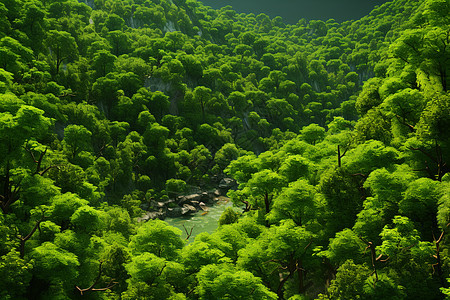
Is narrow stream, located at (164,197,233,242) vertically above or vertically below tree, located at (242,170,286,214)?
below

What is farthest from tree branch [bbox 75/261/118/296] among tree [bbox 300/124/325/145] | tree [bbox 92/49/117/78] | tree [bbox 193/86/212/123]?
tree [bbox 193/86/212/123]

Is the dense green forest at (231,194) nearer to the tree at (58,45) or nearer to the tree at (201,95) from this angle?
the tree at (58,45)

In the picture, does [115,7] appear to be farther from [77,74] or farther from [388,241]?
[388,241]

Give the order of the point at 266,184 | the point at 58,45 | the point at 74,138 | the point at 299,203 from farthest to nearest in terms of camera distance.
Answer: the point at 58,45, the point at 74,138, the point at 266,184, the point at 299,203

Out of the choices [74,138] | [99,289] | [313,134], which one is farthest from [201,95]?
[99,289]

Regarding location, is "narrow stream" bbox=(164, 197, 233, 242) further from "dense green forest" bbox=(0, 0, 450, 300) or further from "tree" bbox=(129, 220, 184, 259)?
"tree" bbox=(129, 220, 184, 259)

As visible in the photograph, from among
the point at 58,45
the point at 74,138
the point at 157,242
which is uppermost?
the point at 58,45

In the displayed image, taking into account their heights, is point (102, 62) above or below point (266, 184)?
above

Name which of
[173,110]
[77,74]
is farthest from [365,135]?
[173,110]

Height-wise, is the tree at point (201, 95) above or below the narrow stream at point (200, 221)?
above

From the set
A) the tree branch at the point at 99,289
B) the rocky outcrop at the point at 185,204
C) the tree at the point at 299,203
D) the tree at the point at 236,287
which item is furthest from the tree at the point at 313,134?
the tree branch at the point at 99,289

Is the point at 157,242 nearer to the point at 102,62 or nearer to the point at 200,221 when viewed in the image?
the point at 200,221
